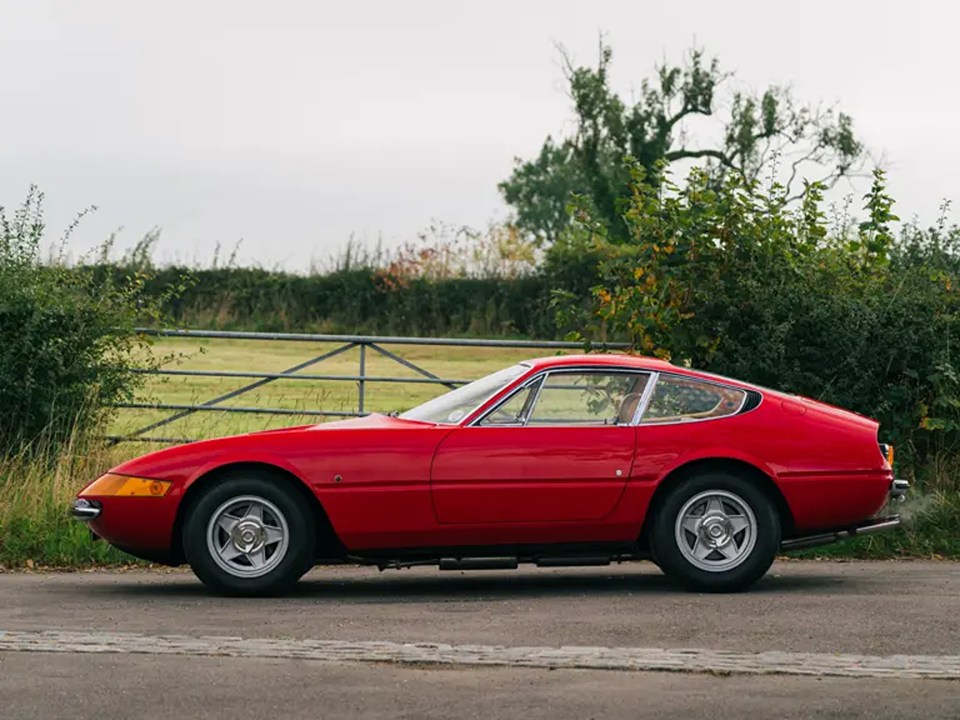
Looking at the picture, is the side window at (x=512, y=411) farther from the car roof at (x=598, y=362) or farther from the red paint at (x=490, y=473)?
the car roof at (x=598, y=362)

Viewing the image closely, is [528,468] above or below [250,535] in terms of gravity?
above

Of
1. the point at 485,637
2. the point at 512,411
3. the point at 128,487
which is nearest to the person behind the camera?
the point at 485,637

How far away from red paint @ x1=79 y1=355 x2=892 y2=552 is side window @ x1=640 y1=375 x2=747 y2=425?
0.09m

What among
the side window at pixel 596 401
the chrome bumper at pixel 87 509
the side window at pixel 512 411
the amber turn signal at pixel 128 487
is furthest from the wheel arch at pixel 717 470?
the chrome bumper at pixel 87 509

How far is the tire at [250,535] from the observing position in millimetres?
9898

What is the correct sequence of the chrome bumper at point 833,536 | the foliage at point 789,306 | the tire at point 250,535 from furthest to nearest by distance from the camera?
the foliage at point 789,306 < the chrome bumper at point 833,536 < the tire at point 250,535

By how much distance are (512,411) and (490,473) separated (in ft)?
1.37

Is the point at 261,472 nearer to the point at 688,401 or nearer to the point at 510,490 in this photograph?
the point at 510,490

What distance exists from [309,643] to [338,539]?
1.88m

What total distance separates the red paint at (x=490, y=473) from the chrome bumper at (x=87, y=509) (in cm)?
4

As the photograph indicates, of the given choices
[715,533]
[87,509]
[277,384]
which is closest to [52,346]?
[87,509]

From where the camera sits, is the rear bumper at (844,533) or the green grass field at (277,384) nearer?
the rear bumper at (844,533)

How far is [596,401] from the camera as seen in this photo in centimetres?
1118

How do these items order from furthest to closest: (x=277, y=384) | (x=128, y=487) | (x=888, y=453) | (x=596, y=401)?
(x=277, y=384)
(x=596, y=401)
(x=888, y=453)
(x=128, y=487)
